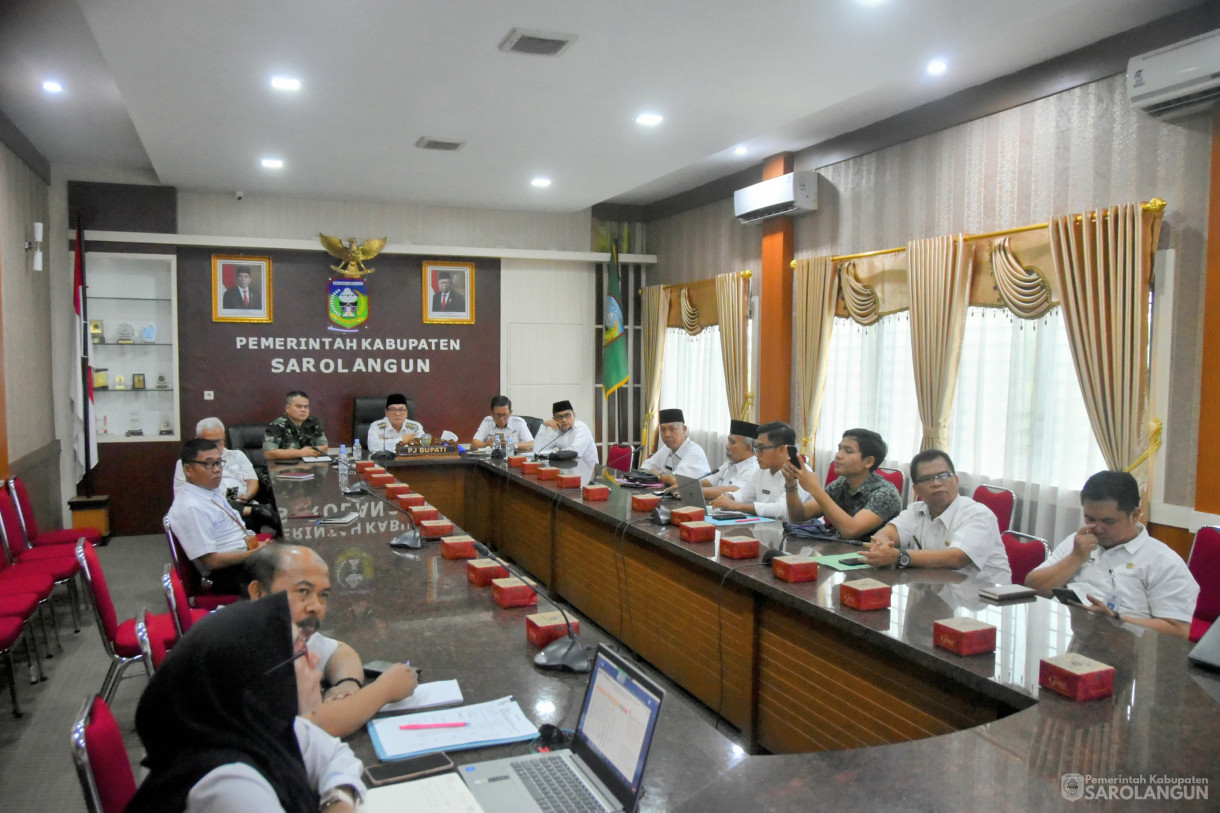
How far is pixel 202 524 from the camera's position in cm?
339

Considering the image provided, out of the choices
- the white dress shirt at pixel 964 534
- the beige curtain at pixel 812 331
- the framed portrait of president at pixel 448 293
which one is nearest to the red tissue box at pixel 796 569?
the white dress shirt at pixel 964 534

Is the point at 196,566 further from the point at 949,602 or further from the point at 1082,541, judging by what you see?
the point at 1082,541

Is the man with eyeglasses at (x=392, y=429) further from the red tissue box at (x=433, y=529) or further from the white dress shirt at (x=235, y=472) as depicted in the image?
the red tissue box at (x=433, y=529)

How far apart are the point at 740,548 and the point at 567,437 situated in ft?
12.3

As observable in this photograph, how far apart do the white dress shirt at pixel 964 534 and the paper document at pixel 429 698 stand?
182 centimetres

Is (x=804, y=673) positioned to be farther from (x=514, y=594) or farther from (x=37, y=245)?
(x=37, y=245)

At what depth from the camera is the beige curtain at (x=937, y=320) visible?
4598 mm

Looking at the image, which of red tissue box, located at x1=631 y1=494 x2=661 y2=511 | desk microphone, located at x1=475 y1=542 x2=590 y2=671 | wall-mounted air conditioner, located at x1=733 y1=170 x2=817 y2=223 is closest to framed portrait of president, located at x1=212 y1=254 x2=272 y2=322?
wall-mounted air conditioner, located at x1=733 y1=170 x2=817 y2=223

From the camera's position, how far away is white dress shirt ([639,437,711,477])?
5395 mm

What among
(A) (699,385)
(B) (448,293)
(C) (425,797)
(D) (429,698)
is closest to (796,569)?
(D) (429,698)

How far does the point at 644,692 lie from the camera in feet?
4.19

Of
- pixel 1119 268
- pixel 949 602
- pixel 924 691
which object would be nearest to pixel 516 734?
pixel 924 691

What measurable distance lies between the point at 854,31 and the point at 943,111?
5.86 ft

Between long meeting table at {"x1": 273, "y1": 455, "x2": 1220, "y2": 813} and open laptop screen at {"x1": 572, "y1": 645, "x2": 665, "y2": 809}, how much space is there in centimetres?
9
